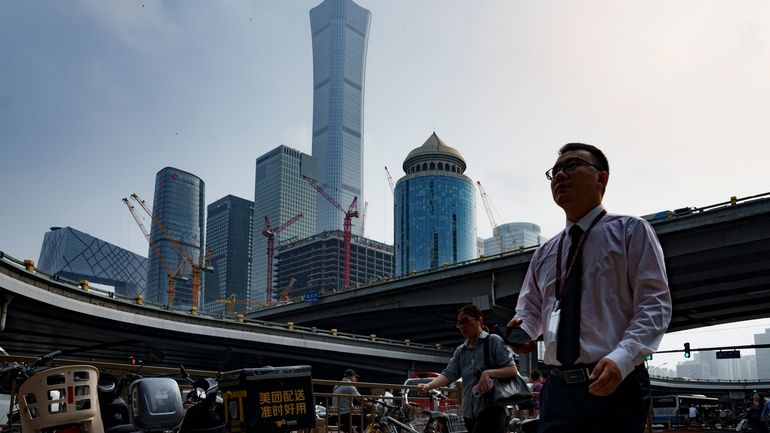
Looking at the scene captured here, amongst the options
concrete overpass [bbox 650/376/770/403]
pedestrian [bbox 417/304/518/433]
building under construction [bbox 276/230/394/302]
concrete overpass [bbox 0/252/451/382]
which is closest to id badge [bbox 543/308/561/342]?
pedestrian [bbox 417/304/518/433]

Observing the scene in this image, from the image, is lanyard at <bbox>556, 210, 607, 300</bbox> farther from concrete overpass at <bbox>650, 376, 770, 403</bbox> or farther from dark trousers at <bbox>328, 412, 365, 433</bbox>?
concrete overpass at <bbox>650, 376, 770, 403</bbox>

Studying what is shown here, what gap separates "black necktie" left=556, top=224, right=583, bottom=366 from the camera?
2.65 meters

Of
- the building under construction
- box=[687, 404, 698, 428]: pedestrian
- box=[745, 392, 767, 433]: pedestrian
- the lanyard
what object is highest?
→ the building under construction

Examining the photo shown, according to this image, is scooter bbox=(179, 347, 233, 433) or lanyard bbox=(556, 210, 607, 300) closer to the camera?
lanyard bbox=(556, 210, 607, 300)

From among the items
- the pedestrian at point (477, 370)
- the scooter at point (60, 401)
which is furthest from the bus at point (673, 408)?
the scooter at point (60, 401)

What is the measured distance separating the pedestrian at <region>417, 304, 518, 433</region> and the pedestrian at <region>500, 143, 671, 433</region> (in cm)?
224

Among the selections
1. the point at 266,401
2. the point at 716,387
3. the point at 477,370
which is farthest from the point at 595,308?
the point at 716,387

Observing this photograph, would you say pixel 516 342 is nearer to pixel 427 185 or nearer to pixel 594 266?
pixel 594 266

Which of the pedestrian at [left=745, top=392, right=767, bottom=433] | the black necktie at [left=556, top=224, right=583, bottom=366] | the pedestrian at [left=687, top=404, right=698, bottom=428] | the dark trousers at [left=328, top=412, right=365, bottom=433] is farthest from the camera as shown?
the pedestrian at [left=687, top=404, right=698, bottom=428]

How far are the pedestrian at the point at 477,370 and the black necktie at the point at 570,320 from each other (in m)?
2.29

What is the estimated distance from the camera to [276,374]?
19.4 feet

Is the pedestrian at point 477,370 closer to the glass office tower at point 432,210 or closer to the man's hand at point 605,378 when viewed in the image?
the man's hand at point 605,378

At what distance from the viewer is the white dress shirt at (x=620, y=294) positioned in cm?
246

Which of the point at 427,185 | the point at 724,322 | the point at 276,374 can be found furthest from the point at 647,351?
the point at 427,185
